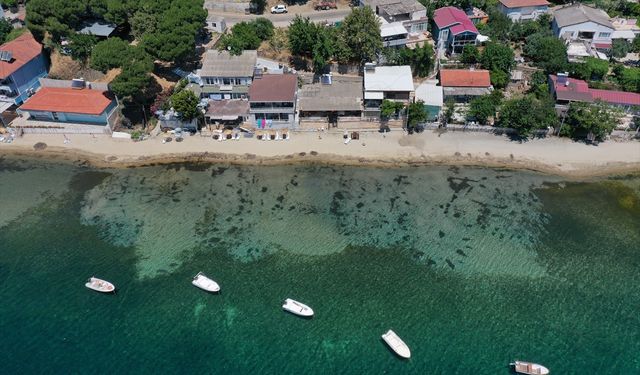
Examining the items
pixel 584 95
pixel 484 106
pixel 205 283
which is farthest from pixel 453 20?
pixel 205 283

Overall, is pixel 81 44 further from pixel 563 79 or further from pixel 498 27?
pixel 563 79

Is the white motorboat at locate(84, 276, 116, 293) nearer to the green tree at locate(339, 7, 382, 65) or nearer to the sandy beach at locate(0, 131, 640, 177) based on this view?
the sandy beach at locate(0, 131, 640, 177)

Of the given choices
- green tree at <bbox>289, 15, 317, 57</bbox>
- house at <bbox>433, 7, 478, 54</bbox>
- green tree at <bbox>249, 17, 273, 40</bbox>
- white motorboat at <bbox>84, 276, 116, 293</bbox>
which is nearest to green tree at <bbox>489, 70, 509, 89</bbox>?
house at <bbox>433, 7, 478, 54</bbox>

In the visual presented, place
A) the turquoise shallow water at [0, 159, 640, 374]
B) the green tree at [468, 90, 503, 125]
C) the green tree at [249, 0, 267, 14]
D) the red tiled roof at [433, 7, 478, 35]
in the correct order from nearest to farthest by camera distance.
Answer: the turquoise shallow water at [0, 159, 640, 374], the green tree at [468, 90, 503, 125], the red tiled roof at [433, 7, 478, 35], the green tree at [249, 0, 267, 14]

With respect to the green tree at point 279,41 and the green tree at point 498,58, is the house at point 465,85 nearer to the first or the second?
the green tree at point 498,58

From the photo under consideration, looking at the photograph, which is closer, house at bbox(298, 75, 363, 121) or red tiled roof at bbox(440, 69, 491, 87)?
house at bbox(298, 75, 363, 121)

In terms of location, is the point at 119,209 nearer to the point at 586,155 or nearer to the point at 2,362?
the point at 2,362
